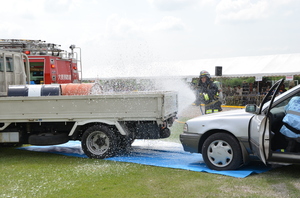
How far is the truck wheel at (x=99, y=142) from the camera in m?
7.55

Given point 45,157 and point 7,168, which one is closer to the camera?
point 7,168

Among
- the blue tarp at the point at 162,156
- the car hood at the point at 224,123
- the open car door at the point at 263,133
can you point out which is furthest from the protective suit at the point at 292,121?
the blue tarp at the point at 162,156

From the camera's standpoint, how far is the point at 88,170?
6746 millimetres

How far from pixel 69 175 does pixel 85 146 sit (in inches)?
52.4

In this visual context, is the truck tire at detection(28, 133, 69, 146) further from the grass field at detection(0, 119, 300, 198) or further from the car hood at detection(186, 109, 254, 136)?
the car hood at detection(186, 109, 254, 136)

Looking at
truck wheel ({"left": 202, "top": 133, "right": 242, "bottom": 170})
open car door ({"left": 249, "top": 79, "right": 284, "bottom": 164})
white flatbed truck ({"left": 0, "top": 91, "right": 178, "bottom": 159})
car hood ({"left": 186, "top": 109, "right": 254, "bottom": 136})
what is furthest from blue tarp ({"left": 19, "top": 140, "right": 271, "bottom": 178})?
open car door ({"left": 249, "top": 79, "right": 284, "bottom": 164})

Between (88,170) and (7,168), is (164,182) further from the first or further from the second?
(7,168)

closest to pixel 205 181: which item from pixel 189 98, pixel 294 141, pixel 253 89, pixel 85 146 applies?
pixel 294 141

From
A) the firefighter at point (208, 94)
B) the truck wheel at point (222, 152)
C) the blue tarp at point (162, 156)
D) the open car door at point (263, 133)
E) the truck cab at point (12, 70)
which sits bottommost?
the blue tarp at point (162, 156)

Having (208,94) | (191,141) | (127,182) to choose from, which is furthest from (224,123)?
(208,94)

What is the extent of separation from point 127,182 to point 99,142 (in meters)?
1.98

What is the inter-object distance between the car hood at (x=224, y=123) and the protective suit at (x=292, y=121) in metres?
0.65

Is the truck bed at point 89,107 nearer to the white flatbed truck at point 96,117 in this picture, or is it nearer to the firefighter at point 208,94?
the white flatbed truck at point 96,117

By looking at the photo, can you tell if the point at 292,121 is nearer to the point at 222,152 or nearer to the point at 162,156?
the point at 222,152
